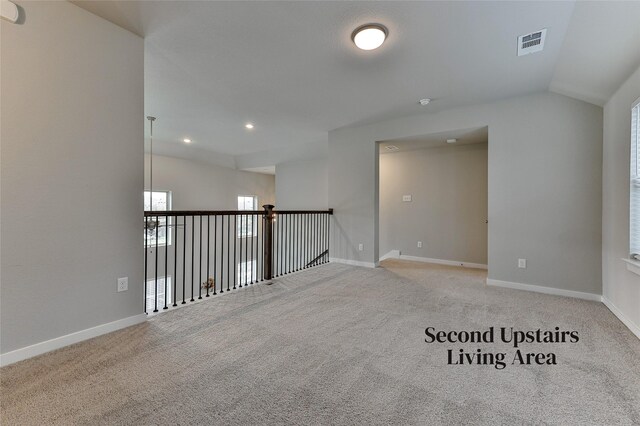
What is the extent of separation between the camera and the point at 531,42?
Result: 7.56 feet

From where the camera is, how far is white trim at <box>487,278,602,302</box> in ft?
9.82

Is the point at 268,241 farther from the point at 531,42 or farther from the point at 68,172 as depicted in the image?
the point at 531,42

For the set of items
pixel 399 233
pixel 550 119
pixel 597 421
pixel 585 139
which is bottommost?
pixel 597 421

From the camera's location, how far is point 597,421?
127 cm

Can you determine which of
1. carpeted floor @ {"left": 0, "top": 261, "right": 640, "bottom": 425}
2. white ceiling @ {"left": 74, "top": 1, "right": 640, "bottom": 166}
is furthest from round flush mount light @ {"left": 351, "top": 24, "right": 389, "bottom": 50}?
carpeted floor @ {"left": 0, "top": 261, "right": 640, "bottom": 425}

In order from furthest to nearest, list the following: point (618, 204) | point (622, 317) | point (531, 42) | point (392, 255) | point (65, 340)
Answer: point (392, 255) → point (618, 204) → point (622, 317) → point (531, 42) → point (65, 340)

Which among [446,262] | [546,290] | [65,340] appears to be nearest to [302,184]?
[446,262]

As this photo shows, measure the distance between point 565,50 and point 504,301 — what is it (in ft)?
8.31

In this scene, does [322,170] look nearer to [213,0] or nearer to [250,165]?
[250,165]

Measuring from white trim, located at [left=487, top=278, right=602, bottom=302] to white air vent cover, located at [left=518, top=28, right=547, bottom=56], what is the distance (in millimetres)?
2675

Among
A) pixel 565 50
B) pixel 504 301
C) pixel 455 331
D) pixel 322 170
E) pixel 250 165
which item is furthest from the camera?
pixel 250 165

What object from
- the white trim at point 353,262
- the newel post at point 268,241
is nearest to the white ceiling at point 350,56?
the newel post at point 268,241

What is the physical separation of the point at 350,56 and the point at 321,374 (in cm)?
273

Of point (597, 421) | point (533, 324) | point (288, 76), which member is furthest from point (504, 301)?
point (288, 76)
